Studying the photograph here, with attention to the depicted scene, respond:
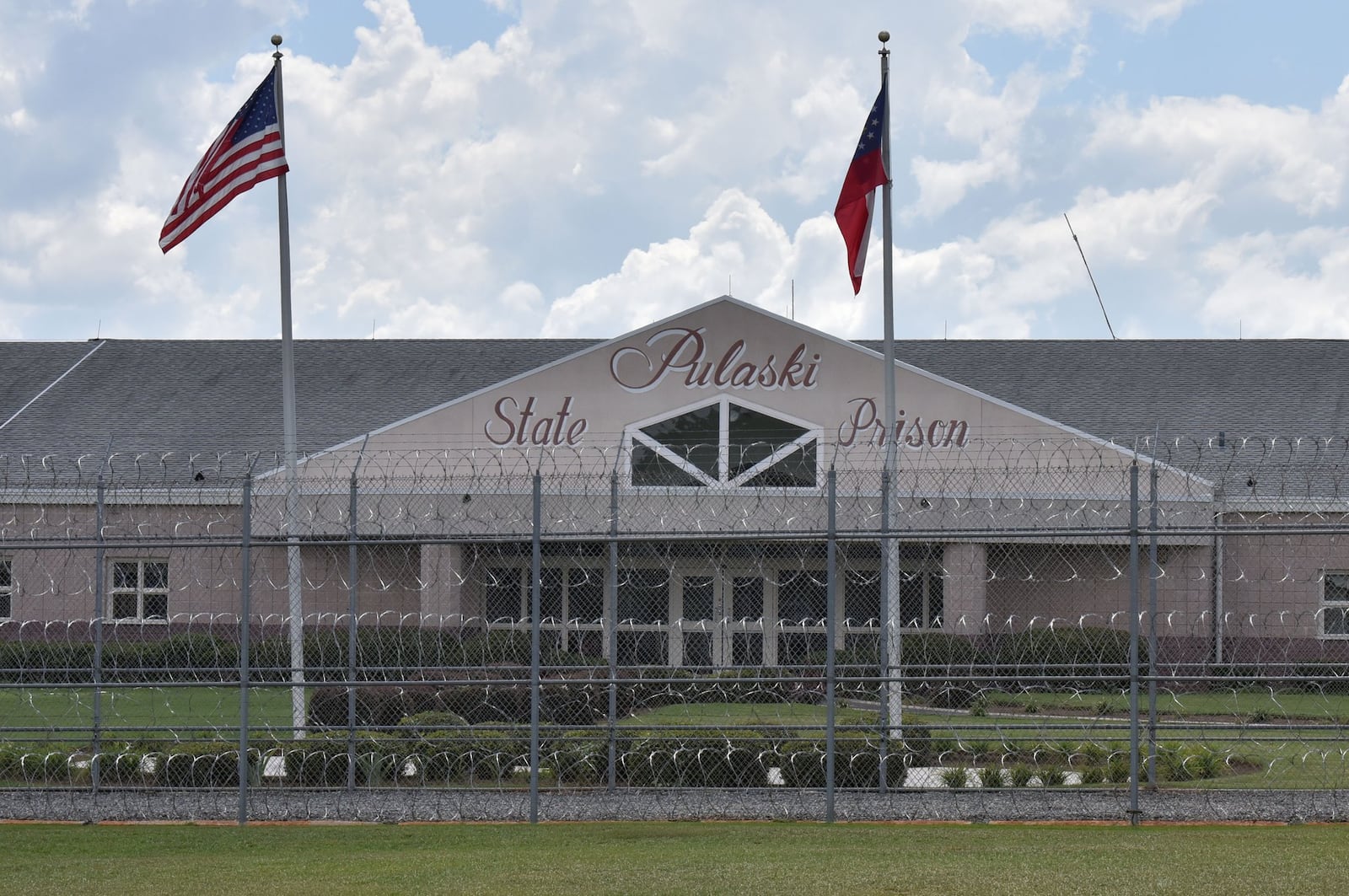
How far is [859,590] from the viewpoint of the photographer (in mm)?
25828

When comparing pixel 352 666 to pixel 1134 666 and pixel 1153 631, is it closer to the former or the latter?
pixel 1134 666

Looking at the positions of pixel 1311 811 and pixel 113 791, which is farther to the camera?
pixel 113 791

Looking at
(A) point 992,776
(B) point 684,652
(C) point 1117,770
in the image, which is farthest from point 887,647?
(B) point 684,652

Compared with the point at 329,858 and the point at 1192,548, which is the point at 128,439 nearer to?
the point at 1192,548

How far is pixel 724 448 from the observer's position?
26.0 metres

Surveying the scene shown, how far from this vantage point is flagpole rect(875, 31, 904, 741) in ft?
42.9

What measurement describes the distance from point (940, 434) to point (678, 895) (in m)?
17.0

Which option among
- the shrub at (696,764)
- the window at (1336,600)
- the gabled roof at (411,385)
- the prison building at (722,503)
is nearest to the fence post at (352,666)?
the shrub at (696,764)

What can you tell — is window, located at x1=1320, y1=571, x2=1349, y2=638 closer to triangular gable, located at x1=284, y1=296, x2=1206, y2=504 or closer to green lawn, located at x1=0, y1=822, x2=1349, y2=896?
triangular gable, located at x1=284, y1=296, x2=1206, y2=504

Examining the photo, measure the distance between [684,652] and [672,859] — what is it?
40.9ft

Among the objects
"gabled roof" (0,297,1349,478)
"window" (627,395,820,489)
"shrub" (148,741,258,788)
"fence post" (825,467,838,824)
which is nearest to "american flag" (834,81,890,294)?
"fence post" (825,467,838,824)

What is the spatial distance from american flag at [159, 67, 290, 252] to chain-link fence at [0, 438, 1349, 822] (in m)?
2.88

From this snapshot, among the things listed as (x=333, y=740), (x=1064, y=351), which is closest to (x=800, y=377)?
(x=1064, y=351)

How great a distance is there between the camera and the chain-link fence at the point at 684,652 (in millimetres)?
13164
